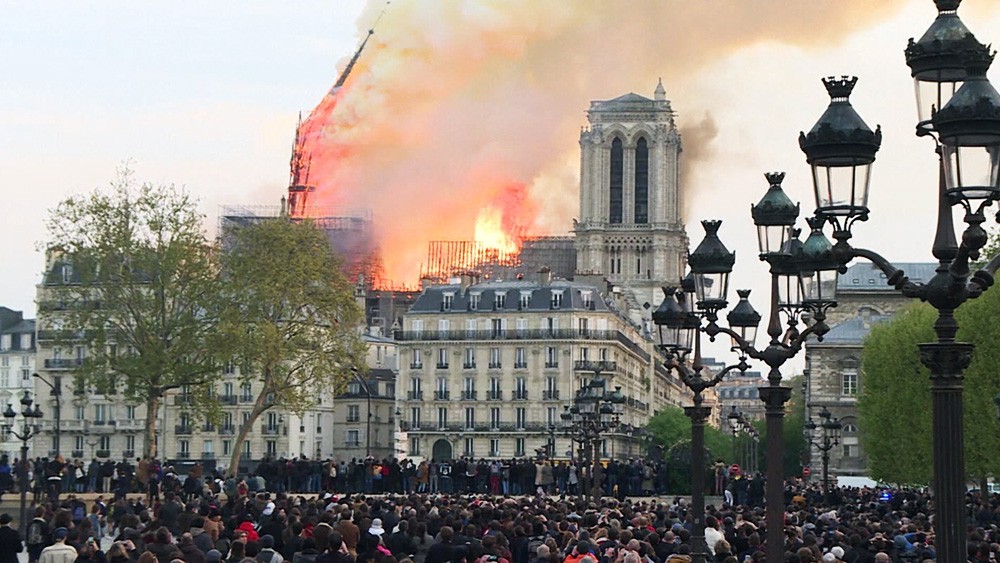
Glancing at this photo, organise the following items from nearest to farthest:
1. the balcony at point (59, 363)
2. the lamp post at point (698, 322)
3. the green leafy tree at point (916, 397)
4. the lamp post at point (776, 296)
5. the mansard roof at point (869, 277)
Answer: the lamp post at point (776, 296) < the lamp post at point (698, 322) < the green leafy tree at point (916, 397) < the balcony at point (59, 363) < the mansard roof at point (869, 277)

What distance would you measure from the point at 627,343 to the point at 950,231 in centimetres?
11623

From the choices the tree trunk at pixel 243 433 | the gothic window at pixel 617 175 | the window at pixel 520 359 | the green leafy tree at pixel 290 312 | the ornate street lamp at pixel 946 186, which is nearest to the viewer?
the ornate street lamp at pixel 946 186

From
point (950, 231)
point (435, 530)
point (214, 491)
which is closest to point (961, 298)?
point (950, 231)

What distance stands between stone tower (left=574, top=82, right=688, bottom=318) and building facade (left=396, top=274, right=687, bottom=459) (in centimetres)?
4902

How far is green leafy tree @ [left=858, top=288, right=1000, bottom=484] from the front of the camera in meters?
57.4

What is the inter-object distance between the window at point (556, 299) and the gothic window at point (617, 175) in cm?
5326

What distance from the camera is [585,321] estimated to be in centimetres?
11900

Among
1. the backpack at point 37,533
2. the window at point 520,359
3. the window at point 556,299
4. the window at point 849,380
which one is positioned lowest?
the backpack at point 37,533

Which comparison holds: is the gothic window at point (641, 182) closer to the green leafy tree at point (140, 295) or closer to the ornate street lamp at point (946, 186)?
the green leafy tree at point (140, 295)

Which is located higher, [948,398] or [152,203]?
[152,203]

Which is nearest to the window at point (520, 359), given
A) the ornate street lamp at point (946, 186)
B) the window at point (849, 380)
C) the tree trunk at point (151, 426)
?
the window at point (849, 380)

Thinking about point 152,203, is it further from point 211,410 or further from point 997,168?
point 997,168

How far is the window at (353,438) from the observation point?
127631mm

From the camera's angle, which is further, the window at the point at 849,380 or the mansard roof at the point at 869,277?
the mansard roof at the point at 869,277
